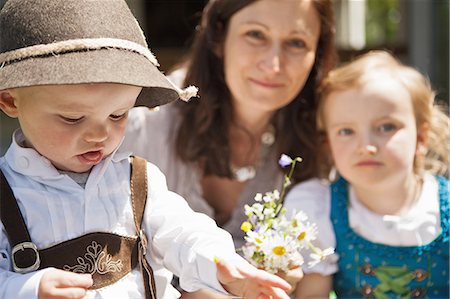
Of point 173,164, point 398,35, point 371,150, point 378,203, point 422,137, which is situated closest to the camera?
point 371,150


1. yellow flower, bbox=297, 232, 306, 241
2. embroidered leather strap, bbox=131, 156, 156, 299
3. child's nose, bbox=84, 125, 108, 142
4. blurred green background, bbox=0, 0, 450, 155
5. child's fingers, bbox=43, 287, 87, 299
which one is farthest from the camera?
blurred green background, bbox=0, 0, 450, 155

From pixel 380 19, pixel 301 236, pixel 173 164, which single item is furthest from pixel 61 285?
pixel 380 19

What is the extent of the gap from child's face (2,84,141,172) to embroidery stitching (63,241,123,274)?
0.18m

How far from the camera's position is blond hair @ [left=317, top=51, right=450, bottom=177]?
219cm

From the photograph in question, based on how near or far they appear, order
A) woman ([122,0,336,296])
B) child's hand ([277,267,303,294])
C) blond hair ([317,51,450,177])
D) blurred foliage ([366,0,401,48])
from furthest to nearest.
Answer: blurred foliage ([366,0,401,48]) → woman ([122,0,336,296]) → blond hair ([317,51,450,177]) → child's hand ([277,267,303,294])

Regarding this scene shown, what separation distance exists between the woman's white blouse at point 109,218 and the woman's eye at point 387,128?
2.59ft

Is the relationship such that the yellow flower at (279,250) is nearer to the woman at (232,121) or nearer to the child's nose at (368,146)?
the child's nose at (368,146)

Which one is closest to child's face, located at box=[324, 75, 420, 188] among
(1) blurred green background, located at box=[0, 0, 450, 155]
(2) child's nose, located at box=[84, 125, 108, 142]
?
(2) child's nose, located at box=[84, 125, 108, 142]

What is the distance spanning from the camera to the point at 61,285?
1322mm

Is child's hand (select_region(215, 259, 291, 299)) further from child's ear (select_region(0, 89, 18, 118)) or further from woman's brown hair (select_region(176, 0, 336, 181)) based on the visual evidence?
woman's brown hair (select_region(176, 0, 336, 181))

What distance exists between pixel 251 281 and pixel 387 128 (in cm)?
94

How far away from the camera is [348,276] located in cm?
214

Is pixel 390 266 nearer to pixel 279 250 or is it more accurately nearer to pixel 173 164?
pixel 279 250

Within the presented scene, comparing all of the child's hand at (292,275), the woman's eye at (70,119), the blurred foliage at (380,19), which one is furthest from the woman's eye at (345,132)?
the blurred foliage at (380,19)
